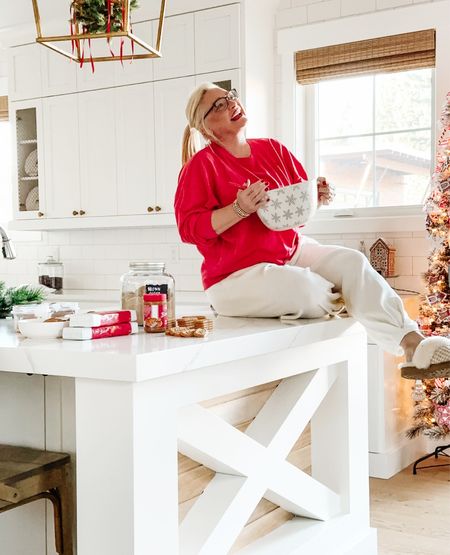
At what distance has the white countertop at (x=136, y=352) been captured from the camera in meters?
1.67

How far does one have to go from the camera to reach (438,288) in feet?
12.6

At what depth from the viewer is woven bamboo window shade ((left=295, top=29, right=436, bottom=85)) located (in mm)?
4289

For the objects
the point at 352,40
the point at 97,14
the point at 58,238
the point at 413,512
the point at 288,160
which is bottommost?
the point at 413,512

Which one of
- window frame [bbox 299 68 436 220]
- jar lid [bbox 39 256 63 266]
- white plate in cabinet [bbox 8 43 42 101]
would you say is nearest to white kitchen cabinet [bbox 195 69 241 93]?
window frame [bbox 299 68 436 220]

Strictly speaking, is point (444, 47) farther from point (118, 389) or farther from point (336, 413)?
Answer: point (118, 389)

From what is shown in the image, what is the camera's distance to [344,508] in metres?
2.66

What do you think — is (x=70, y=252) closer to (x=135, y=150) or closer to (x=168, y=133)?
(x=135, y=150)

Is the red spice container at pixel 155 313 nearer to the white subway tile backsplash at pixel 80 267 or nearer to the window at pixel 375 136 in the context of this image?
the window at pixel 375 136

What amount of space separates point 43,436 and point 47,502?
0.20m

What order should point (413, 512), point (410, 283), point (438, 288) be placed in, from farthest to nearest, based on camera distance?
point (410, 283)
point (438, 288)
point (413, 512)

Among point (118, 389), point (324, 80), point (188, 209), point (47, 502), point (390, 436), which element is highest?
point (324, 80)

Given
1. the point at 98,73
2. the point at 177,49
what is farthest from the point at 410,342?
the point at 98,73

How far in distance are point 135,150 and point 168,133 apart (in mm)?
259

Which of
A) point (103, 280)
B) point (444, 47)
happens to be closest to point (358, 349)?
point (444, 47)
